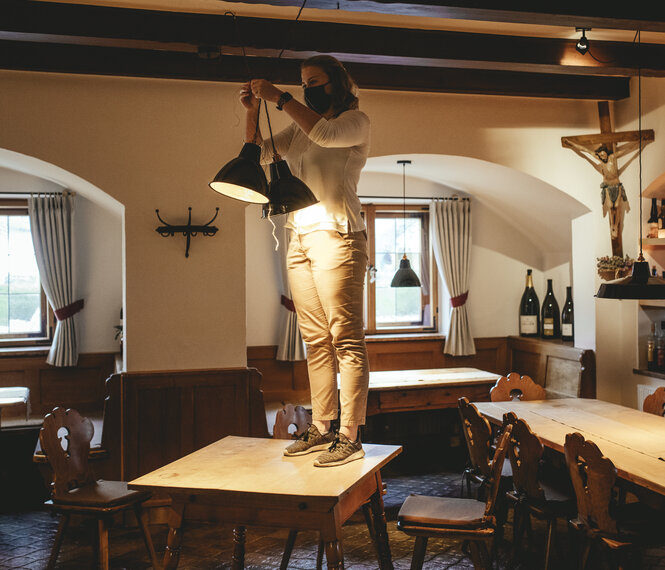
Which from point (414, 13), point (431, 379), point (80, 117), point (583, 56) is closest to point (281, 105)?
point (414, 13)

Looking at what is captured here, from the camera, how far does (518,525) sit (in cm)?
388

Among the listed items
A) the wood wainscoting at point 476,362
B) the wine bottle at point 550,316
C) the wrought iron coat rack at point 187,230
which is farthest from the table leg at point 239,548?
the wine bottle at point 550,316

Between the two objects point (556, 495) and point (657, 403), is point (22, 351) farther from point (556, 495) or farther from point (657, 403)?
point (657, 403)

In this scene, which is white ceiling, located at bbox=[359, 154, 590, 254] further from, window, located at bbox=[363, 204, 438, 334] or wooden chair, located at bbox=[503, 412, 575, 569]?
wooden chair, located at bbox=[503, 412, 575, 569]

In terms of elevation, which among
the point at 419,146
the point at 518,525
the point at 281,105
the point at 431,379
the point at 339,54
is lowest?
the point at 518,525

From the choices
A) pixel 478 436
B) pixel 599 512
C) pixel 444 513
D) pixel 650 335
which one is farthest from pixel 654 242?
pixel 444 513

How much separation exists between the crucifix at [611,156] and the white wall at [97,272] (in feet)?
14.2

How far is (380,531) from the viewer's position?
2.72 m

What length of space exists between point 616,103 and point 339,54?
2.77m

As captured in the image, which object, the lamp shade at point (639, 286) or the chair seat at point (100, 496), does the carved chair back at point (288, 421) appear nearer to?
the chair seat at point (100, 496)

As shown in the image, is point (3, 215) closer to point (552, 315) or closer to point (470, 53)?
point (470, 53)

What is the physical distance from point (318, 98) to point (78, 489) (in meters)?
2.74

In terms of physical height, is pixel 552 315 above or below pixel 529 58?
below

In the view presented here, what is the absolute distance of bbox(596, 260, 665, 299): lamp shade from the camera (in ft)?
11.7
